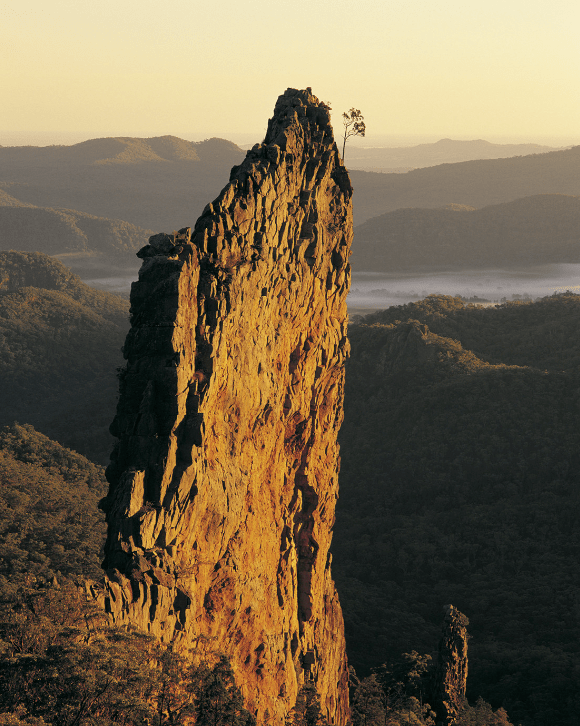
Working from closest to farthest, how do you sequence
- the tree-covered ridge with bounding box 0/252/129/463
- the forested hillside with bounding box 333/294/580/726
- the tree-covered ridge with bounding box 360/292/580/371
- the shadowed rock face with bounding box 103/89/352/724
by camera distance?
the shadowed rock face with bounding box 103/89/352/724 → the forested hillside with bounding box 333/294/580/726 → the tree-covered ridge with bounding box 360/292/580/371 → the tree-covered ridge with bounding box 0/252/129/463

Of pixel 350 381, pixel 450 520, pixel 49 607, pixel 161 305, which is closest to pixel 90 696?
pixel 49 607

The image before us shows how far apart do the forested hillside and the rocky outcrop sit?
7.89 metres

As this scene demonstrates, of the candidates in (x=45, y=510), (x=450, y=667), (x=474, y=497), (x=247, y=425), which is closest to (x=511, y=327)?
(x=474, y=497)

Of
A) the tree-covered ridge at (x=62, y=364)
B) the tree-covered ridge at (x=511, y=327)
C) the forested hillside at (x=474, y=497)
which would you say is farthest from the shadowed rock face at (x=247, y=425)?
the tree-covered ridge at (x=511, y=327)

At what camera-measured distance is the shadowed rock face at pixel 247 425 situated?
60.1 ft

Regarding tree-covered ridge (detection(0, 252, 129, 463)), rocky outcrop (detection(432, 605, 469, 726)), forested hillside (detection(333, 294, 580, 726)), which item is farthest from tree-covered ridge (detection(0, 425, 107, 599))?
forested hillside (detection(333, 294, 580, 726))

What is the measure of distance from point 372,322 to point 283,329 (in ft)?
306

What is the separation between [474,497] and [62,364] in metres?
70.7

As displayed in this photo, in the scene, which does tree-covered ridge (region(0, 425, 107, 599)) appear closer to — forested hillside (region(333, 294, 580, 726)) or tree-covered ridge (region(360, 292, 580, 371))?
forested hillside (region(333, 294, 580, 726))

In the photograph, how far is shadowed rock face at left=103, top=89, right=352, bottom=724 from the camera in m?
18.3

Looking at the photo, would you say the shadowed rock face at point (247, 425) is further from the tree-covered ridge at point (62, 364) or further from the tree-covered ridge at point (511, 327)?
the tree-covered ridge at point (511, 327)

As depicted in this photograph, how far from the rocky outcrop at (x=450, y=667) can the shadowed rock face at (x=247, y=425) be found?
582cm

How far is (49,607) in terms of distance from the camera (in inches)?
623

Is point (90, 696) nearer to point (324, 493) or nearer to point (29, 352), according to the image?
point (324, 493)
